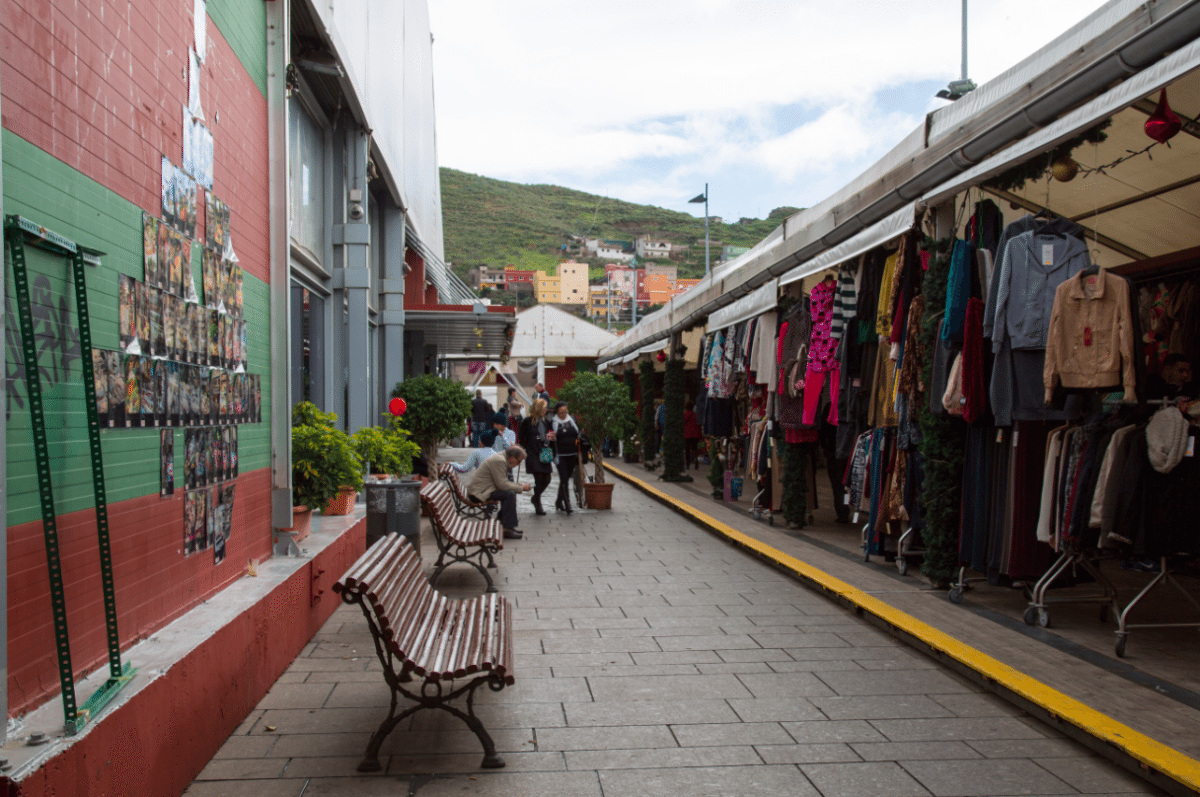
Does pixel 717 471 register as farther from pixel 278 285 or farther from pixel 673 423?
pixel 278 285

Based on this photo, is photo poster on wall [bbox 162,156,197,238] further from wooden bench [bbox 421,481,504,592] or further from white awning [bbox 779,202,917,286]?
white awning [bbox 779,202,917,286]

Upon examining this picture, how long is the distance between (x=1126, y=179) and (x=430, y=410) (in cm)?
1016

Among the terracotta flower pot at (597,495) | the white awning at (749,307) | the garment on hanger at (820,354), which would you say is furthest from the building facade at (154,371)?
the terracotta flower pot at (597,495)

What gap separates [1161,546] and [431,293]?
2256 cm

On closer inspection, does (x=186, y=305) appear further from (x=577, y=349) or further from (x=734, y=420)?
(x=577, y=349)

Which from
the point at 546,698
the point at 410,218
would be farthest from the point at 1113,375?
the point at 410,218

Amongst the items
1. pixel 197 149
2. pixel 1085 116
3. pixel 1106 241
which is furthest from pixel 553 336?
pixel 1085 116

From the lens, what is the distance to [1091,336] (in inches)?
202

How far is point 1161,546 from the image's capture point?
15.9 feet

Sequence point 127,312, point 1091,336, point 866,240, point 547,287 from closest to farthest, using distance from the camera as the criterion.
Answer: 1. point 127,312
2. point 1091,336
3. point 866,240
4. point 547,287

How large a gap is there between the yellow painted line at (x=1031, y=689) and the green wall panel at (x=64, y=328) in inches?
161

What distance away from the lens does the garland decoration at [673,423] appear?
16531 millimetres

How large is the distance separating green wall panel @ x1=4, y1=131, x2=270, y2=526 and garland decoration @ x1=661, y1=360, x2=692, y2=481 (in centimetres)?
1317

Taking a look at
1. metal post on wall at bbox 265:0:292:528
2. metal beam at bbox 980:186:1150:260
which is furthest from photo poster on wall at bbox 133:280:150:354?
metal beam at bbox 980:186:1150:260
